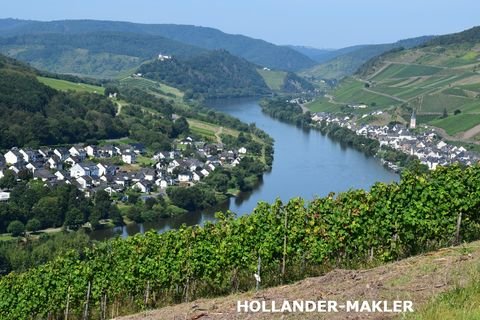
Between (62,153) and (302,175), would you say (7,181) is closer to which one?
(62,153)

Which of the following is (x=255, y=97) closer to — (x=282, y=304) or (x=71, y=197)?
(x=71, y=197)

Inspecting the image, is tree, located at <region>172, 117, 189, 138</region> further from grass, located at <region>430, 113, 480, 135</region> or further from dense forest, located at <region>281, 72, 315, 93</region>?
dense forest, located at <region>281, 72, 315, 93</region>

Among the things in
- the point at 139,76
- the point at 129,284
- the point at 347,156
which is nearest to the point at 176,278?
the point at 129,284

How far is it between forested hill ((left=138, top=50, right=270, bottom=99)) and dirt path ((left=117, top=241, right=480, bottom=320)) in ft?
383

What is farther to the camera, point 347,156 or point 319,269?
point 347,156

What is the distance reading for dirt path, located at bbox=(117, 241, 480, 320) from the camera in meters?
6.68

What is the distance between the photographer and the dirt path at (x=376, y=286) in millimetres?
6684

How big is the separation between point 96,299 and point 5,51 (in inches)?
8016

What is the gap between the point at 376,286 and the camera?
7.20 metres

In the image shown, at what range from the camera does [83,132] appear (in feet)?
208

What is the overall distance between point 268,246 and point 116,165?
147 feet

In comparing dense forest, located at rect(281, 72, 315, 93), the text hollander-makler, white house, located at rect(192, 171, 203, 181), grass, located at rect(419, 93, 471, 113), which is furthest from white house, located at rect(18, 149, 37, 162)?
dense forest, located at rect(281, 72, 315, 93)

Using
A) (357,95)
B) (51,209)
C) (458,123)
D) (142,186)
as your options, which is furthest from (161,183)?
(357,95)

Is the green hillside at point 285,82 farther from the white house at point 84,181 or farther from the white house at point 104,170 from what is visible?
the white house at point 84,181
